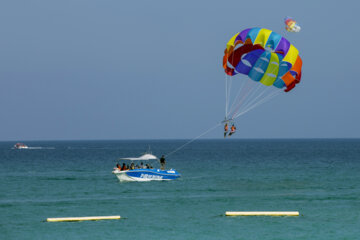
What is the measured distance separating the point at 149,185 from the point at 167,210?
560 inches

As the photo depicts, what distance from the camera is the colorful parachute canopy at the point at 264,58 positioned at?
121ft

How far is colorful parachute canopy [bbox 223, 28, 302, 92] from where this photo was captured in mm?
36969

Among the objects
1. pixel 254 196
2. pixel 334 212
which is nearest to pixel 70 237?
pixel 334 212

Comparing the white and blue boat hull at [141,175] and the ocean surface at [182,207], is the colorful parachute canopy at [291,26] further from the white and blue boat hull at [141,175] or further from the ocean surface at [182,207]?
the white and blue boat hull at [141,175]

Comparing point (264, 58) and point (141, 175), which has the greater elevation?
point (264, 58)

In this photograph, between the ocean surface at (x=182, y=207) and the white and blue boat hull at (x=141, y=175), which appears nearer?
the ocean surface at (x=182, y=207)

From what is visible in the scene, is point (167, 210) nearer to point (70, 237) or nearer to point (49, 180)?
point (70, 237)

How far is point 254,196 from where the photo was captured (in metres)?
42.9

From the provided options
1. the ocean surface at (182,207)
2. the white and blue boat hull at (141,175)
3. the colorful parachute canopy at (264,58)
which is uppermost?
the colorful parachute canopy at (264,58)

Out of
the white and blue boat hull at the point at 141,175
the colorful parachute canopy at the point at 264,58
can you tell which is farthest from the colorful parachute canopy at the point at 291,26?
the white and blue boat hull at the point at 141,175

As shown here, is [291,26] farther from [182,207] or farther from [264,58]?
[182,207]

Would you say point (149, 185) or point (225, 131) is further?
point (149, 185)

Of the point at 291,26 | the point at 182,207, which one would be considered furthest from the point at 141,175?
the point at 291,26

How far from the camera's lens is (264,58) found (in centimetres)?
3953
